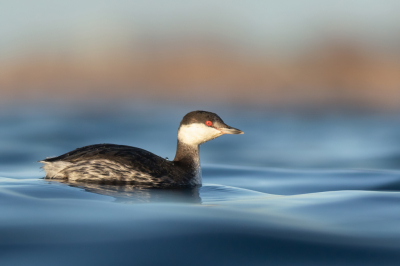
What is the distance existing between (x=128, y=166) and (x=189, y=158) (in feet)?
3.82

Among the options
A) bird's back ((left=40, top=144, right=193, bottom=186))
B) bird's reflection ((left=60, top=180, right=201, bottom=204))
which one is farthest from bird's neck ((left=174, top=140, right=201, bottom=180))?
bird's reflection ((left=60, top=180, right=201, bottom=204))

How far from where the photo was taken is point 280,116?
22.1 metres

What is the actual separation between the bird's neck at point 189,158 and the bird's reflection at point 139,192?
59 centimetres

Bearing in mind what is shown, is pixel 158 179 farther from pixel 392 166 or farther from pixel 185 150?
pixel 392 166

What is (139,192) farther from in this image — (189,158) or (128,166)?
(189,158)

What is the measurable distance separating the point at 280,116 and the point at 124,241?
62.6ft

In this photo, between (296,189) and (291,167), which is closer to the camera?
(296,189)

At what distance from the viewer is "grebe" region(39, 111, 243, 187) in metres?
6.63

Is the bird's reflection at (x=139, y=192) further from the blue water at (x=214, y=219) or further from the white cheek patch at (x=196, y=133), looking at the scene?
the white cheek patch at (x=196, y=133)

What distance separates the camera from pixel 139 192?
5.91 metres

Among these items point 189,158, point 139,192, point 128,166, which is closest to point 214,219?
point 139,192

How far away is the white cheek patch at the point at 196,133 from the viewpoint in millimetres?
7484

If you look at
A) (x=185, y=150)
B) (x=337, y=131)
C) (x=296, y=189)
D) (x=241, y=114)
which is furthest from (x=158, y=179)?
(x=241, y=114)

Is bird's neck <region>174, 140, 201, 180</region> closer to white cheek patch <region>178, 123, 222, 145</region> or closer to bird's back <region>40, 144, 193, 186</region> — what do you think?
white cheek patch <region>178, 123, 222, 145</region>
